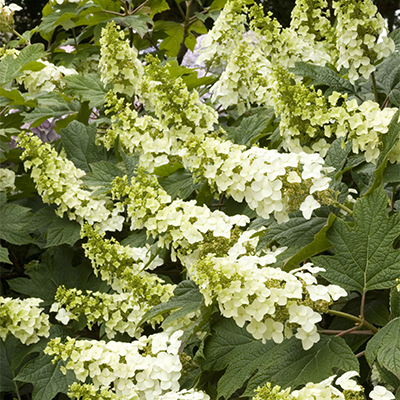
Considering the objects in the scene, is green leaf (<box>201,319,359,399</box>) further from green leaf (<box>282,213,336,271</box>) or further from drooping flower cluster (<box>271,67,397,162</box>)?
drooping flower cluster (<box>271,67,397,162</box>)

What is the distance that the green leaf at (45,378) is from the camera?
1.89 meters

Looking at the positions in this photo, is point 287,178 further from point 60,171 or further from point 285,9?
point 285,9

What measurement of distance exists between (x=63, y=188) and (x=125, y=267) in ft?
1.44

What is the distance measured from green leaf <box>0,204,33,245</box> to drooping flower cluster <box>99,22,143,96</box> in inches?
22.5

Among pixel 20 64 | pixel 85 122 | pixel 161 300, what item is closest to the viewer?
pixel 161 300

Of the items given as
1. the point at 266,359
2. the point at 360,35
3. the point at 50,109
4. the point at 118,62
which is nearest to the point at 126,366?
the point at 266,359

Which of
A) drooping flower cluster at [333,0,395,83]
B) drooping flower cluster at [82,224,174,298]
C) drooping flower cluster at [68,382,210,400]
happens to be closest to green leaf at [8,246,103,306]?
drooping flower cluster at [82,224,174,298]

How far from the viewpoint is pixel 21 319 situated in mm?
1949

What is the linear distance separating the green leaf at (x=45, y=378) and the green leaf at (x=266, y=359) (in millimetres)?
652

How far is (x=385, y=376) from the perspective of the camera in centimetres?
126

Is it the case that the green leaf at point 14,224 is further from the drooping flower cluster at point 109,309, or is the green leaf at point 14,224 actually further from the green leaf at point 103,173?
the drooping flower cluster at point 109,309

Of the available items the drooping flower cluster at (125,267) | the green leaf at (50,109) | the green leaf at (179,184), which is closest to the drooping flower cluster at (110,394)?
the drooping flower cluster at (125,267)

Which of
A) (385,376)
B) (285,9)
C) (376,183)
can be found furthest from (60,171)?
(285,9)

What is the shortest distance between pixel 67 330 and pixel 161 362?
79cm
